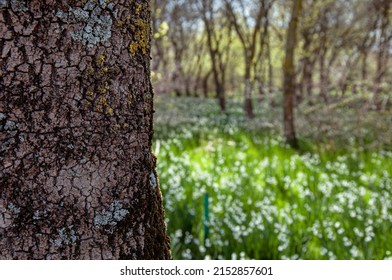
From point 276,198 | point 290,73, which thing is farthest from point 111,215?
point 290,73

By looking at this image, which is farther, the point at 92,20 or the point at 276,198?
the point at 276,198

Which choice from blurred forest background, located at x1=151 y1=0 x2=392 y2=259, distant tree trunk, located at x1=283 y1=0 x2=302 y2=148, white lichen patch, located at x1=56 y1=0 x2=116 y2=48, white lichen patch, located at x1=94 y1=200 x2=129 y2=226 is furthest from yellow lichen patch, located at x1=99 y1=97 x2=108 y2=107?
distant tree trunk, located at x1=283 y1=0 x2=302 y2=148

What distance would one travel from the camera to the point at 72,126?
3.49ft

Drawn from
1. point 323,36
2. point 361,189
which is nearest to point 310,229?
point 361,189

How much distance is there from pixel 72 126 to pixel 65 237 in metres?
0.27

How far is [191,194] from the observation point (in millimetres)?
4684

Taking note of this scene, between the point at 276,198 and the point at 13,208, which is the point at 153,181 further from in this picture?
the point at 276,198

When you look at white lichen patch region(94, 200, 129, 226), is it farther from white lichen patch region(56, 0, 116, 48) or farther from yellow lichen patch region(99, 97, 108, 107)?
white lichen patch region(56, 0, 116, 48)

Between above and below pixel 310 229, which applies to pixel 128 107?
above

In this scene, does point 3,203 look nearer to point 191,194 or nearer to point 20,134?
point 20,134

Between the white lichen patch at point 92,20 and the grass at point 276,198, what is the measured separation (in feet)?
4.47
